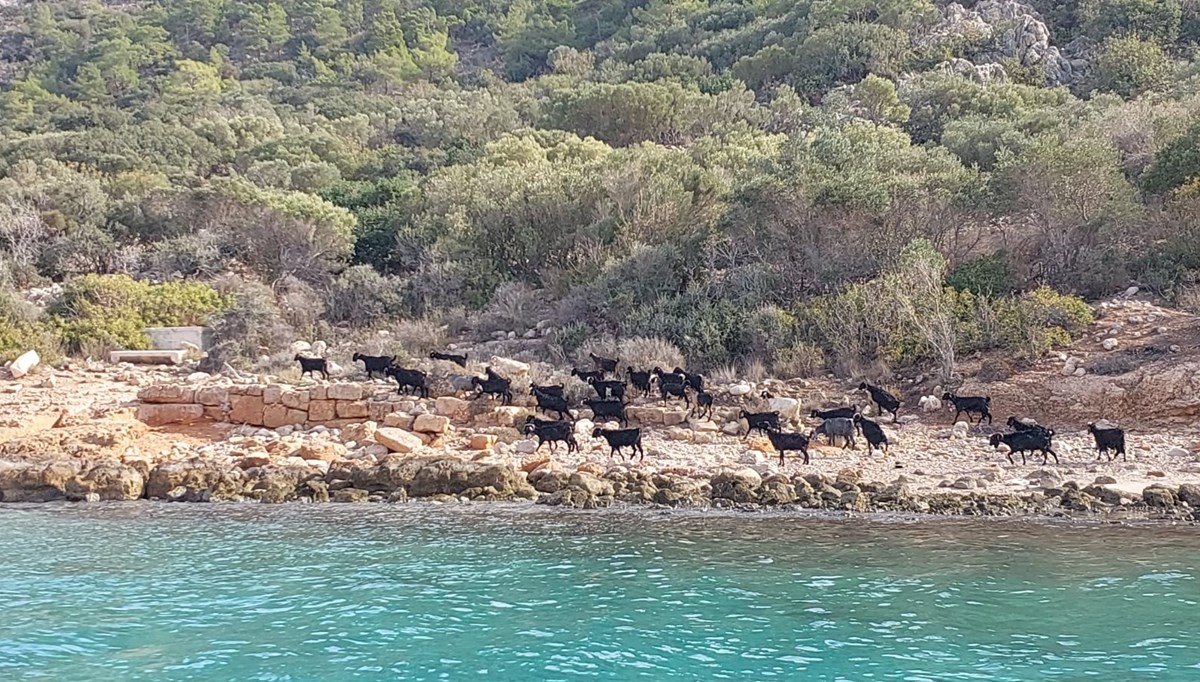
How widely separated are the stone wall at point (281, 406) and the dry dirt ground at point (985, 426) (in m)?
0.36

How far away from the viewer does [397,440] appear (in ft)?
50.3

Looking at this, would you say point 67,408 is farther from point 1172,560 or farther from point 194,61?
point 194,61

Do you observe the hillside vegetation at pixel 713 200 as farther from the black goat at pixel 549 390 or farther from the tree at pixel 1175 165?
the black goat at pixel 549 390

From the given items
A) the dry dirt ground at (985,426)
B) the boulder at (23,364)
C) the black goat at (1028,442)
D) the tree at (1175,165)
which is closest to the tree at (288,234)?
the boulder at (23,364)

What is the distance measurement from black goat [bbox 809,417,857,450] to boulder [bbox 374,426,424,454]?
18.6ft

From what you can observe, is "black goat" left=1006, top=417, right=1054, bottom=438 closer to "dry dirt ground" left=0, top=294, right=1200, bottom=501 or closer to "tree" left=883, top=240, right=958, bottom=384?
"dry dirt ground" left=0, top=294, right=1200, bottom=501

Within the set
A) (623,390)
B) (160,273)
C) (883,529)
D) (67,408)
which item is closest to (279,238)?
(160,273)

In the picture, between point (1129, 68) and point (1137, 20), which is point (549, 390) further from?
point (1137, 20)

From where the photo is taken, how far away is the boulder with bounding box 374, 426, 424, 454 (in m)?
15.3

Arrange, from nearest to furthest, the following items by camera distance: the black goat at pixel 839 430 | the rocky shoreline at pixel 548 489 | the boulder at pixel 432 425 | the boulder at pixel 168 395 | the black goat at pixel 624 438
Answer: the rocky shoreline at pixel 548 489 → the black goat at pixel 624 438 → the black goat at pixel 839 430 → the boulder at pixel 432 425 → the boulder at pixel 168 395

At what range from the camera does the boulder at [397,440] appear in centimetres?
1528

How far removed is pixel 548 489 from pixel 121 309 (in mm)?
13431

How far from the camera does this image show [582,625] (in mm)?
8719

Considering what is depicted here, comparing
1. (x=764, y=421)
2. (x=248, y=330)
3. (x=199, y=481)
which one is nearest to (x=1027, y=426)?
(x=764, y=421)
